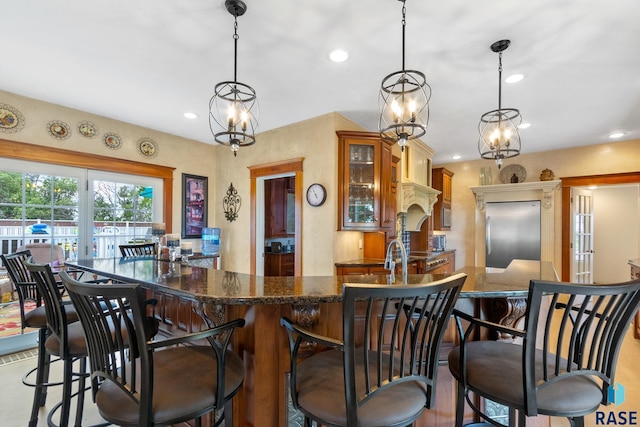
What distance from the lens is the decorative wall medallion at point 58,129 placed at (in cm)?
360

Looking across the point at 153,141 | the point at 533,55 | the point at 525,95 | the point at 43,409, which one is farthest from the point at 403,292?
the point at 153,141

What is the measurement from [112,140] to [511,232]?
270 inches

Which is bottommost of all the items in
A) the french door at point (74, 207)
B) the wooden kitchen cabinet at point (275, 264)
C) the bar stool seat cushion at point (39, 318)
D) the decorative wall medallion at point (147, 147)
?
the wooden kitchen cabinet at point (275, 264)

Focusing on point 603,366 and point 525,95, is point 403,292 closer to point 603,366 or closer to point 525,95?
point 603,366

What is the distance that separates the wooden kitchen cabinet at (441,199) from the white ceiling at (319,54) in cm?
242

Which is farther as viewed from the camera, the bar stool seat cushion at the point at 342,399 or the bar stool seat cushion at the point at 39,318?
the bar stool seat cushion at the point at 39,318

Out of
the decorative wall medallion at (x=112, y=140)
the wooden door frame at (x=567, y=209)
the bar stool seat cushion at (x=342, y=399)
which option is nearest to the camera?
the bar stool seat cushion at (x=342, y=399)

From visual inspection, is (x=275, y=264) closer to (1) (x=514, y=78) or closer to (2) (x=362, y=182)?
(2) (x=362, y=182)

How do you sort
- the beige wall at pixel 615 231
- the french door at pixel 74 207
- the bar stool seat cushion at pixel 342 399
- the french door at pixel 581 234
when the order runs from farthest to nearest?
1. the beige wall at pixel 615 231
2. the french door at pixel 581 234
3. the french door at pixel 74 207
4. the bar stool seat cushion at pixel 342 399

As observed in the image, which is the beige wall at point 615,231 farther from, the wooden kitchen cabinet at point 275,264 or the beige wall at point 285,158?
the wooden kitchen cabinet at point 275,264

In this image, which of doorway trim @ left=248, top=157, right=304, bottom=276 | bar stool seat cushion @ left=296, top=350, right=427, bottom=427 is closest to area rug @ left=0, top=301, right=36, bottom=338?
doorway trim @ left=248, top=157, right=304, bottom=276

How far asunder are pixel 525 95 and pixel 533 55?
2.98 feet

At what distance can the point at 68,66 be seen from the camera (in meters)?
2.80

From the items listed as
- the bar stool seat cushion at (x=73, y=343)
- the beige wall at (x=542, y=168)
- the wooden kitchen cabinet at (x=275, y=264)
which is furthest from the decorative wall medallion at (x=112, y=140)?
the beige wall at (x=542, y=168)
